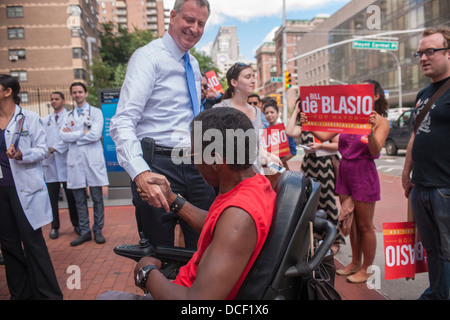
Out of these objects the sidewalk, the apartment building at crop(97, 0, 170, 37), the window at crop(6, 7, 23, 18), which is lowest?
the sidewalk

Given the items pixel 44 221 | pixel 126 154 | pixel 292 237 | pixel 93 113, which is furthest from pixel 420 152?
pixel 93 113

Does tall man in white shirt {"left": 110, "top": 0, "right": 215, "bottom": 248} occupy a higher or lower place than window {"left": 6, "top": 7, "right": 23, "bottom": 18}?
lower

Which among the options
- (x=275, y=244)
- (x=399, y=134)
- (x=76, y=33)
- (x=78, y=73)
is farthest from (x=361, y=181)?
(x=78, y=73)

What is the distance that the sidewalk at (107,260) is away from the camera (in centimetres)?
326

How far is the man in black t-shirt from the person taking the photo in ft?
7.73

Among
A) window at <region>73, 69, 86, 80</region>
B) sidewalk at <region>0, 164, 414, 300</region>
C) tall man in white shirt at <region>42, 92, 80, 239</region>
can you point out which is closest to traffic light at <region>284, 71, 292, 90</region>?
sidewalk at <region>0, 164, 414, 300</region>

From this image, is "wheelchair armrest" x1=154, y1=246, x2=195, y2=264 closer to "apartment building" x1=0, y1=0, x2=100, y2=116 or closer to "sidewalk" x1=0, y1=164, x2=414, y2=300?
"sidewalk" x1=0, y1=164, x2=414, y2=300

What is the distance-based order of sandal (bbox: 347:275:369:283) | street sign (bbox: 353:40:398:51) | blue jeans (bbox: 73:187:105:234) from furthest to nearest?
street sign (bbox: 353:40:398:51) → blue jeans (bbox: 73:187:105:234) → sandal (bbox: 347:275:369:283)

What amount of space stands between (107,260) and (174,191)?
97.3 inches

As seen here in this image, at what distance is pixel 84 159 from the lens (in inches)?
200

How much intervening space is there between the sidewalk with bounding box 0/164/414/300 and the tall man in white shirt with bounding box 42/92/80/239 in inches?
11.5

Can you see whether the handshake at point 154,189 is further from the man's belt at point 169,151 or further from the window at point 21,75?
the window at point 21,75

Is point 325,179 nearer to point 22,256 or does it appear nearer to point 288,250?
point 288,250
